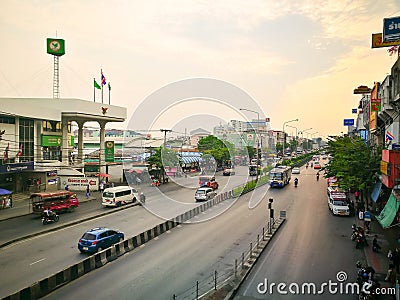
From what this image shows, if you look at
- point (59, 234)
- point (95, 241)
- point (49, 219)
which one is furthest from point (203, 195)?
point (95, 241)

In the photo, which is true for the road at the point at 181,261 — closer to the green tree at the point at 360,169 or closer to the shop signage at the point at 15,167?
the green tree at the point at 360,169

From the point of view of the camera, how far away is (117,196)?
27.3 meters

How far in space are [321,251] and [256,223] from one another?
6294 mm

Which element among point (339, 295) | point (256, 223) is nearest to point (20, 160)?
point (256, 223)

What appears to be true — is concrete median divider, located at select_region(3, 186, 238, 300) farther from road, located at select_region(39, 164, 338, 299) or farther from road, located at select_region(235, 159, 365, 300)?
road, located at select_region(235, 159, 365, 300)

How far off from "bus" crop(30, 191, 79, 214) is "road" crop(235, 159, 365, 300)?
16008 millimetres

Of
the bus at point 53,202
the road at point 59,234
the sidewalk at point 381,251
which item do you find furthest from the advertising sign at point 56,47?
the sidewalk at point 381,251

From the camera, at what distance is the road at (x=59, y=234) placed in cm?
1300

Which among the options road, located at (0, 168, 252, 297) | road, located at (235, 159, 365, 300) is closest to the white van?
road, located at (0, 168, 252, 297)

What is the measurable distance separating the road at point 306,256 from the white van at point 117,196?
45.5 feet

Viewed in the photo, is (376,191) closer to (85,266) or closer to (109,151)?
(85,266)

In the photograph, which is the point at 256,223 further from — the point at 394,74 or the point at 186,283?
the point at 394,74

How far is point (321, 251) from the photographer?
15836 mm

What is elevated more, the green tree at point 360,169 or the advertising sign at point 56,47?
the advertising sign at point 56,47
